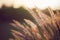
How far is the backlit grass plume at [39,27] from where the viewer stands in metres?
1.31

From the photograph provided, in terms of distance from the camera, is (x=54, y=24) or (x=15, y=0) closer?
(x=54, y=24)

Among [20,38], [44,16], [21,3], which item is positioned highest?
[21,3]

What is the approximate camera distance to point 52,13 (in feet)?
4.38

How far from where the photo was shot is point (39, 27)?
4.41 feet

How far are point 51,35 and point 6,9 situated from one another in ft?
1.55

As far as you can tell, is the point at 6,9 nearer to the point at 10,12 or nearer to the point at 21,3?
the point at 10,12

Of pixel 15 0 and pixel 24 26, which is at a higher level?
pixel 15 0

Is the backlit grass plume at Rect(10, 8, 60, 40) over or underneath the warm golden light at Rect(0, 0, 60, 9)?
underneath

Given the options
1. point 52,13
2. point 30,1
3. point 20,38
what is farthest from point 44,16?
point 20,38

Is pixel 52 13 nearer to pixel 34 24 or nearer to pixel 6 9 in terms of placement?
pixel 34 24

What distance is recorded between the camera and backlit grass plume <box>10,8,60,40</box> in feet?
4.30

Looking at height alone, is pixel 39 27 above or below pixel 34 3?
below

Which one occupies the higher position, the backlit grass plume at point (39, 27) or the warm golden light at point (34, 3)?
the warm golden light at point (34, 3)

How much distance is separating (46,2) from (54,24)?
0.70 ft
